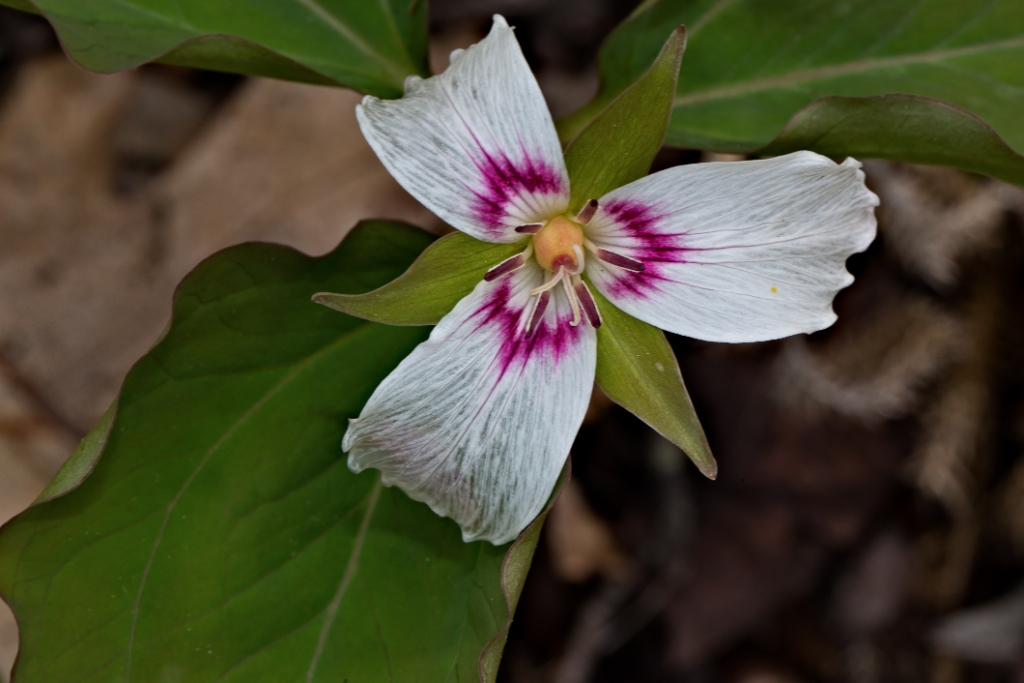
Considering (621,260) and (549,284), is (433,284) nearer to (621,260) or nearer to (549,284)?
(549,284)

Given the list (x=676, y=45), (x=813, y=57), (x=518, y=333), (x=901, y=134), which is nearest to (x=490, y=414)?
(x=518, y=333)

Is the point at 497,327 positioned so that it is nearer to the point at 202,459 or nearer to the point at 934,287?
the point at 202,459

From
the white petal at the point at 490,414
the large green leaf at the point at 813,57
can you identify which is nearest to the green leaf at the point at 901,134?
the large green leaf at the point at 813,57

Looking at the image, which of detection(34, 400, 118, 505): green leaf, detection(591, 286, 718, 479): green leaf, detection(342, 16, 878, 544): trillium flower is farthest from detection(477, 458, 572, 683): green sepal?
detection(34, 400, 118, 505): green leaf

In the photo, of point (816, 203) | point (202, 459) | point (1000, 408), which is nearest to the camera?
point (816, 203)

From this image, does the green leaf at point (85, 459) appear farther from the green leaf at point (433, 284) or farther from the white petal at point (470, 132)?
the white petal at point (470, 132)

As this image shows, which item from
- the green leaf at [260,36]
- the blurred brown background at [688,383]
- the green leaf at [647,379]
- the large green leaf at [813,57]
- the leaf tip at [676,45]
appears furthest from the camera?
the blurred brown background at [688,383]

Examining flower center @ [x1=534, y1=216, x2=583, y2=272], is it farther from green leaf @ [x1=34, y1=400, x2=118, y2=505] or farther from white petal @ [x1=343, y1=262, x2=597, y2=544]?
green leaf @ [x1=34, y1=400, x2=118, y2=505]

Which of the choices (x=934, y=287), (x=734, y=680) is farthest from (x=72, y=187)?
(x=734, y=680)
